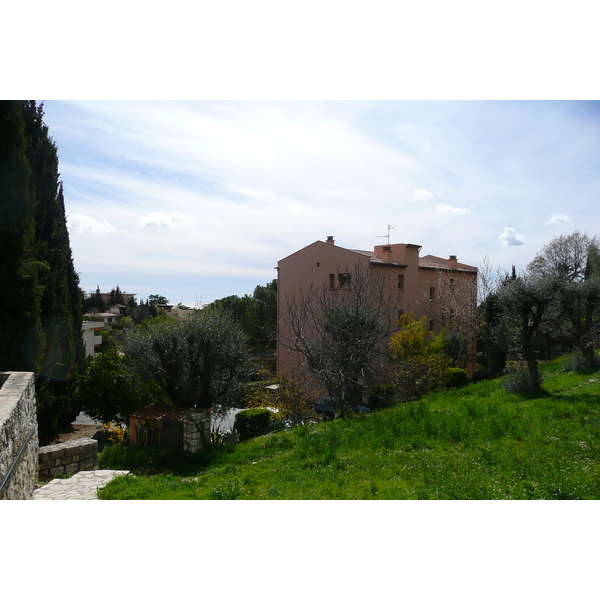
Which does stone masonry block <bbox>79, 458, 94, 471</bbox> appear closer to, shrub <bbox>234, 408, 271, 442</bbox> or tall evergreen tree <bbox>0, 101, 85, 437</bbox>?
tall evergreen tree <bbox>0, 101, 85, 437</bbox>

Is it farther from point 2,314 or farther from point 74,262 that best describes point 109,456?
point 74,262

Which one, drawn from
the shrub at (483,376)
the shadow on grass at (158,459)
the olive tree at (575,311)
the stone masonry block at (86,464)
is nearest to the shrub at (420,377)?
the olive tree at (575,311)

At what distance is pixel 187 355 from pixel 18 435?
6062mm

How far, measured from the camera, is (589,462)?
5348 mm

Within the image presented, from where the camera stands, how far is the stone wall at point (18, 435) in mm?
4587

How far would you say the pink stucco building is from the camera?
68.2 feet

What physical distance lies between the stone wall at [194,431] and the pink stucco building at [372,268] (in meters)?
10.4

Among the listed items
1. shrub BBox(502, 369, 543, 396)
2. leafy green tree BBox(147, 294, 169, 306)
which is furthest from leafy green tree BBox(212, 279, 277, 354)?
leafy green tree BBox(147, 294, 169, 306)

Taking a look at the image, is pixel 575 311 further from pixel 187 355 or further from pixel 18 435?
pixel 18 435

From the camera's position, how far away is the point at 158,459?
30.4ft

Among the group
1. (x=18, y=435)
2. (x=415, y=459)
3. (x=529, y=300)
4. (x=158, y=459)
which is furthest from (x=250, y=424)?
(x=529, y=300)

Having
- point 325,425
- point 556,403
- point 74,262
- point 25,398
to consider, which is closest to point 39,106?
point 74,262

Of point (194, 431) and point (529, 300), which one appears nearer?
point (194, 431)
